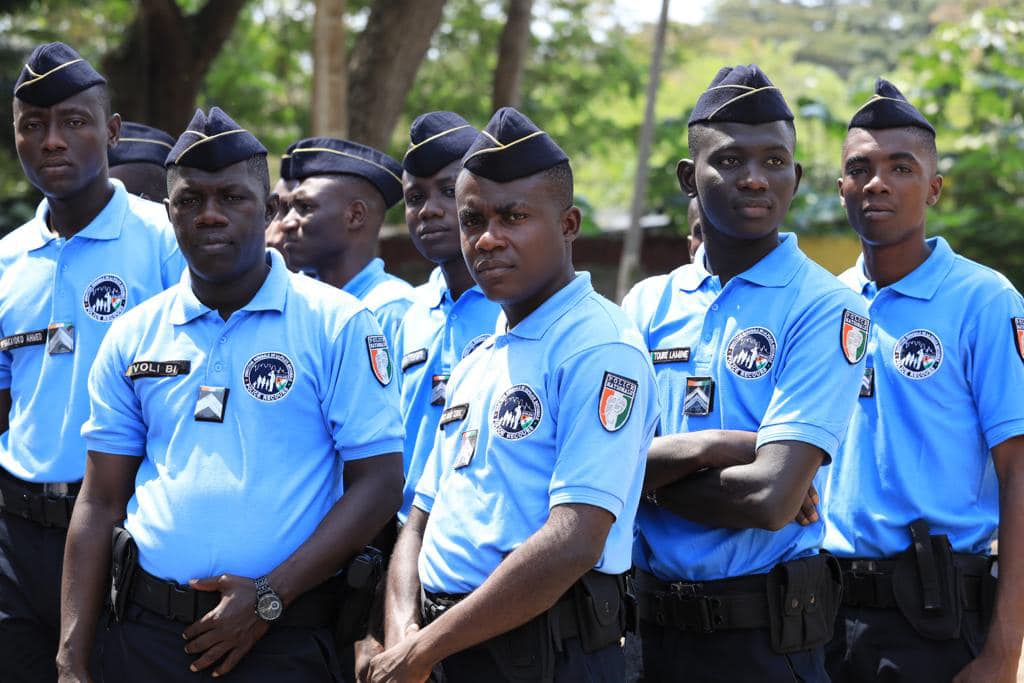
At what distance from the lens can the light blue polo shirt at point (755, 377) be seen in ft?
10.9

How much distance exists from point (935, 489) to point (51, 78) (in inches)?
129

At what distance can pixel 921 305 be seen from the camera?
153 inches

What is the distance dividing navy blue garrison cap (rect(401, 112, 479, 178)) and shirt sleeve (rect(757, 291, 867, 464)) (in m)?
1.72

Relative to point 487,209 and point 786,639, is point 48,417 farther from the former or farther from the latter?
point 786,639

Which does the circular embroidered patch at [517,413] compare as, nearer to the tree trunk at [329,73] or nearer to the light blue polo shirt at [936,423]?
the light blue polo shirt at [936,423]

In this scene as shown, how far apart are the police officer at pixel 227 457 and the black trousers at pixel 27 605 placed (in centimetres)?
69

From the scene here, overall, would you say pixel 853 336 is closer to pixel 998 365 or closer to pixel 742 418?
pixel 742 418

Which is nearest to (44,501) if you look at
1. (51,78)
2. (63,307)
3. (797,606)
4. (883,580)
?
(63,307)

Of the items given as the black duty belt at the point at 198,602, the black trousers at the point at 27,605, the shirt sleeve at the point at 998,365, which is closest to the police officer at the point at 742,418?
the shirt sleeve at the point at 998,365

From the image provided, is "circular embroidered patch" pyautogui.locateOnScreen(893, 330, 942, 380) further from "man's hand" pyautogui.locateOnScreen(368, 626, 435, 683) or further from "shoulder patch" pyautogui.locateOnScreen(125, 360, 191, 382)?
"shoulder patch" pyautogui.locateOnScreen(125, 360, 191, 382)

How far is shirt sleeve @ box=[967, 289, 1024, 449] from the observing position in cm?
367

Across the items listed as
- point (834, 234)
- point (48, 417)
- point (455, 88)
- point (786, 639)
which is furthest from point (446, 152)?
point (455, 88)

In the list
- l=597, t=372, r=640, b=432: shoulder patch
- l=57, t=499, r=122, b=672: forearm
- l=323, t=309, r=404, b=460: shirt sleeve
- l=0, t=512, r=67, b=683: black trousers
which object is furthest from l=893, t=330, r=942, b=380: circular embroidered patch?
l=0, t=512, r=67, b=683: black trousers

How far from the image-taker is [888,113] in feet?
13.2
